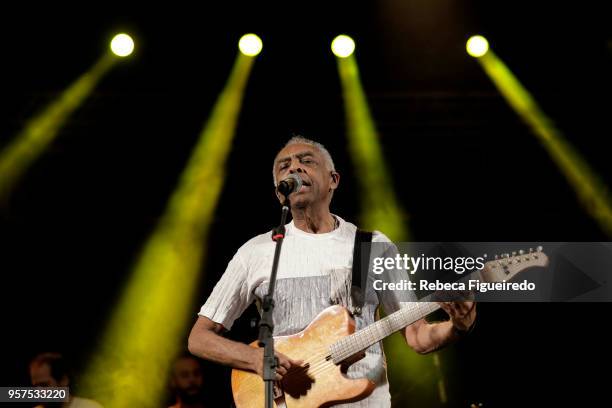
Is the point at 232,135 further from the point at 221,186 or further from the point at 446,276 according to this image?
the point at 446,276

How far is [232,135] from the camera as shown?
607cm

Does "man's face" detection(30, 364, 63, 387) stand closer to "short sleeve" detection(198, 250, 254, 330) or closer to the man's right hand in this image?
"short sleeve" detection(198, 250, 254, 330)

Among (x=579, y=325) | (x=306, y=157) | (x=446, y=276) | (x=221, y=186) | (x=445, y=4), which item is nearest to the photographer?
(x=446, y=276)

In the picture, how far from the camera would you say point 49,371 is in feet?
17.8

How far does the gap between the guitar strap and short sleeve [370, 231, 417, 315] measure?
0.04m

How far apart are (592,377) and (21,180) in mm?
5190

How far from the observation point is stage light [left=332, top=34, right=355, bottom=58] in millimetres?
5520

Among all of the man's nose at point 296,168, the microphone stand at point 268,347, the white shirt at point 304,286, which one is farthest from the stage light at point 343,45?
the microphone stand at point 268,347

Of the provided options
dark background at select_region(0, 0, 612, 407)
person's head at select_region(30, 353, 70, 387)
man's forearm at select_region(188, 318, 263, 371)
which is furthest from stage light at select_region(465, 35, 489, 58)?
person's head at select_region(30, 353, 70, 387)

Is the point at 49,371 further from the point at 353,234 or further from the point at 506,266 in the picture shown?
the point at 506,266

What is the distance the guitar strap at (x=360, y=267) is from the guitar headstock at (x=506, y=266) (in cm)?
65

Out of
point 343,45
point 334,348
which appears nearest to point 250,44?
point 343,45

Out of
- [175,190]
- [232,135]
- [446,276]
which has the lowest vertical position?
[446,276]

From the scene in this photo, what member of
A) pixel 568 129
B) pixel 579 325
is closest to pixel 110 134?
pixel 568 129
